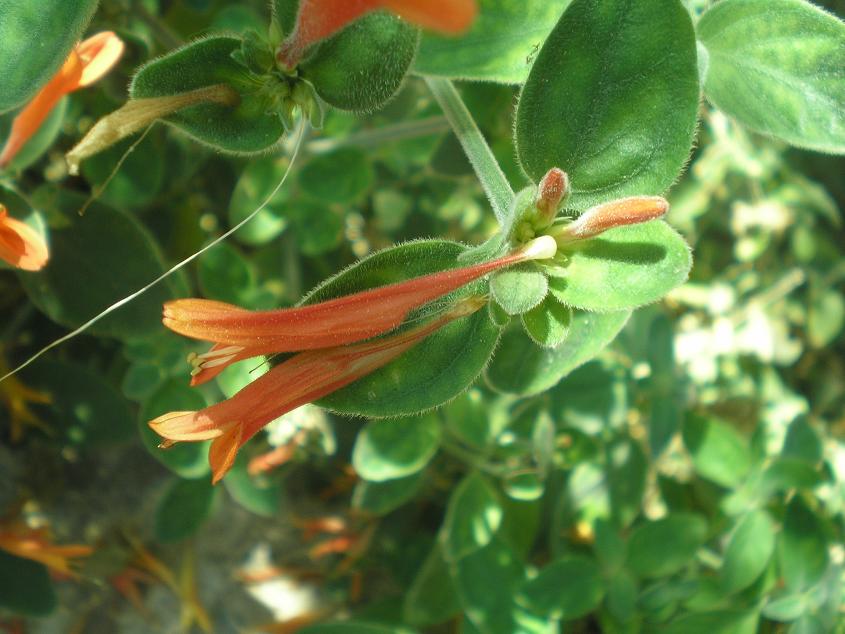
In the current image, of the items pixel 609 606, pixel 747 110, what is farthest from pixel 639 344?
pixel 747 110

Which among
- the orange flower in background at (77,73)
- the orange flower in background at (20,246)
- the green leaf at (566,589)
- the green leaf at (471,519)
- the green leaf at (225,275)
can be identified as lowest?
the green leaf at (566,589)

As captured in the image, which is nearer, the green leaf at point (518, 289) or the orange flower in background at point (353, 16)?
the orange flower in background at point (353, 16)

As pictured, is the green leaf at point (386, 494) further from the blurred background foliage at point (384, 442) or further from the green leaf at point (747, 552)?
the green leaf at point (747, 552)

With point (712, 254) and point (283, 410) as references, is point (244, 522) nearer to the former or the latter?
point (283, 410)

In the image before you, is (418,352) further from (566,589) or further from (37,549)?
(37,549)

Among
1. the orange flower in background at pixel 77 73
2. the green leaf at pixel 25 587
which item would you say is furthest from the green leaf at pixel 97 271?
Answer: the green leaf at pixel 25 587

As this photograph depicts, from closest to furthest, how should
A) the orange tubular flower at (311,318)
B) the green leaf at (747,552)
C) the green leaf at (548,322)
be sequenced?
the orange tubular flower at (311,318), the green leaf at (548,322), the green leaf at (747,552)
